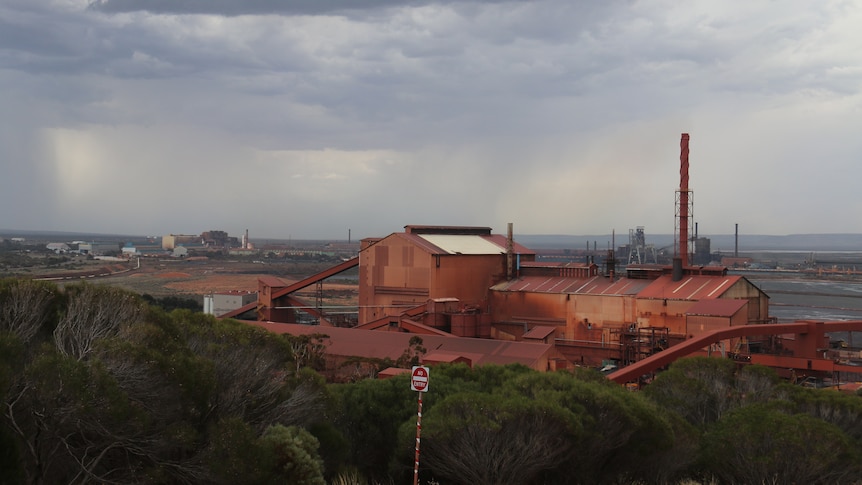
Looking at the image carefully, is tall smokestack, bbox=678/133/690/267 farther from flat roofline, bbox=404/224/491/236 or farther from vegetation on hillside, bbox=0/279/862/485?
vegetation on hillside, bbox=0/279/862/485

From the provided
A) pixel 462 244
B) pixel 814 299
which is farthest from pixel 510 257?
pixel 814 299

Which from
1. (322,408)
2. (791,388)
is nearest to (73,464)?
(322,408)

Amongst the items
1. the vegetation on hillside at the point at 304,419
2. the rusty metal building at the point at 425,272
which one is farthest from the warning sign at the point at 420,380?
the rusty metal building at the point at 425,272

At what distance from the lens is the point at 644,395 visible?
22.4 metres

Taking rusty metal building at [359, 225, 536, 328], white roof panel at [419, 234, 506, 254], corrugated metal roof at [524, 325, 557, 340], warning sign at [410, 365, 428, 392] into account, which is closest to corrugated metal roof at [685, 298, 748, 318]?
corrugated metal roof at [524, 325, 557, 340]

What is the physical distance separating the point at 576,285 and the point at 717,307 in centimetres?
841

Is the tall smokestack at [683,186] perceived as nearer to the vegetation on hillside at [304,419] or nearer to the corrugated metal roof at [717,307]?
the corrugated metal roof at [717,307]

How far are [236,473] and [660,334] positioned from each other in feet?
87.6

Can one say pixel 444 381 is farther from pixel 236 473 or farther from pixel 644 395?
pixel 236 473

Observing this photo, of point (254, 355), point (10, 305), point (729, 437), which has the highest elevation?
point (10, 305)

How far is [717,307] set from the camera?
35094 mm

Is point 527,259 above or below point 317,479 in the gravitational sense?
above

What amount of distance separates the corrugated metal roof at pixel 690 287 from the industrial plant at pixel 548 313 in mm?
48

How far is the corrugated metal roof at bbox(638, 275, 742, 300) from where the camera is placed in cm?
3703
